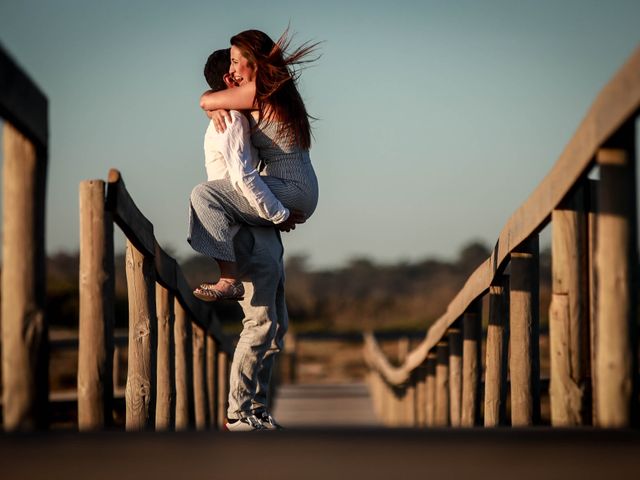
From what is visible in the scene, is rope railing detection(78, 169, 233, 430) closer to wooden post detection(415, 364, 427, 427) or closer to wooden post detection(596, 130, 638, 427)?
wooden post detection(596, 130, 638, 427)

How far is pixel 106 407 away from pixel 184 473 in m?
1.62

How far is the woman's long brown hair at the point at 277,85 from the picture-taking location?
5285 millimetres

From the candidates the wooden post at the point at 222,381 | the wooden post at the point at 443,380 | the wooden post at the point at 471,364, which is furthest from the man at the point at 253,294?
the wooden post at the point at 222,381

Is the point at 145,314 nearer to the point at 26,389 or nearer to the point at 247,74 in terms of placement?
the point at 247,74

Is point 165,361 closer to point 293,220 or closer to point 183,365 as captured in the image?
point 183,365

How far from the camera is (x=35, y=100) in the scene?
3320 mm

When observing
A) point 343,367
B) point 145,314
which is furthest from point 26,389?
point 343,367

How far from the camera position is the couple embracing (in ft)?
17.1

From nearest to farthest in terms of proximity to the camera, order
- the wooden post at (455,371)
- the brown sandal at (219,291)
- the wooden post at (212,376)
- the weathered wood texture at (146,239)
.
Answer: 1. the weathered wood texture at (146,239)
2. the brown sandal at (219,291)
3. the wooden post at (455,371)
4. the wooden post at (212,376)

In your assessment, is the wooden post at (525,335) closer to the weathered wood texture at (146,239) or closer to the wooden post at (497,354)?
the wooden post at (497,354)

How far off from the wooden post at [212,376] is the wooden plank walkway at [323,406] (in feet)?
9.07

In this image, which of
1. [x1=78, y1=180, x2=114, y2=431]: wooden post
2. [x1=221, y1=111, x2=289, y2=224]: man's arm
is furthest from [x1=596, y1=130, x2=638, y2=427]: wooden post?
[x1=221, y1=111, x2=289, y2=224]: man's arm

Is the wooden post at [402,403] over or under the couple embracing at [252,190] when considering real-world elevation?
under

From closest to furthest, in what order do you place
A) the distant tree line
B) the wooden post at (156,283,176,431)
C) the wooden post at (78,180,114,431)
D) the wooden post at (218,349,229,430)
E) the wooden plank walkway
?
1. the wooden post at (78,180,114,431)
2. the wooden post at (156,283,176,431)
3. the wooden post at (218,349,229,430)
4. the wooden plank walkway
5. the distant tree line
